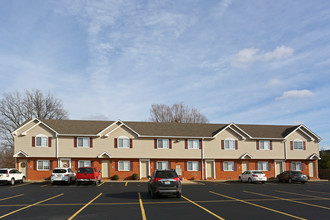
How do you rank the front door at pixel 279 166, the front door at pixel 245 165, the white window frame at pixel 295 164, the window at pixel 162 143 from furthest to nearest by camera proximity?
the white window frame at pixel 295 164, the front door at pixel 279 166, the front door at pixel 245 165, the window at pixel 162 143

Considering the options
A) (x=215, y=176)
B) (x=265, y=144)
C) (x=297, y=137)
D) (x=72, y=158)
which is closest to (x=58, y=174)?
(x=72, y=158)

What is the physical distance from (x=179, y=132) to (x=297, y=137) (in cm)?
1748

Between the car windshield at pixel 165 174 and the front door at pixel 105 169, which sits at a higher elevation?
the car windshield at pixel 165 174

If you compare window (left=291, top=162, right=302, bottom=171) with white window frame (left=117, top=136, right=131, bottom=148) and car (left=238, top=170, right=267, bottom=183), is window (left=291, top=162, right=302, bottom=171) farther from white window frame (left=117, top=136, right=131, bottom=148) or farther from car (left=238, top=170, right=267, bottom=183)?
white window frame (left=117, top=136, right=131, bottom=148)

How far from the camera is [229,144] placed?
43.7 m

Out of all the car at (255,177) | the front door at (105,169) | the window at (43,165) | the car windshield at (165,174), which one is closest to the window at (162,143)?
the front door at (105,169)

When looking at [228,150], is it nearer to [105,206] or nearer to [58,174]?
[58,174]

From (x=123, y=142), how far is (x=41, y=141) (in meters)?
9.98

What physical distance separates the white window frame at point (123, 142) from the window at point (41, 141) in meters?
8.87

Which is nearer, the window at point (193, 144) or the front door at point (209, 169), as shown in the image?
the window at point (193, 144)

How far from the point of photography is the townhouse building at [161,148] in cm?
3912

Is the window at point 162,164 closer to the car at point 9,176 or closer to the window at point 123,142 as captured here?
the window at point 123,142

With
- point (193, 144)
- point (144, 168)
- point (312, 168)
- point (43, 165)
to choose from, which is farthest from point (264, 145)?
point (43, 165)

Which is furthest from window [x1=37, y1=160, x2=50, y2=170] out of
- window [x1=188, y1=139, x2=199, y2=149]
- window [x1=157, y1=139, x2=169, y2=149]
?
window [x1=188, y1=139, x2=199, y2=149]
